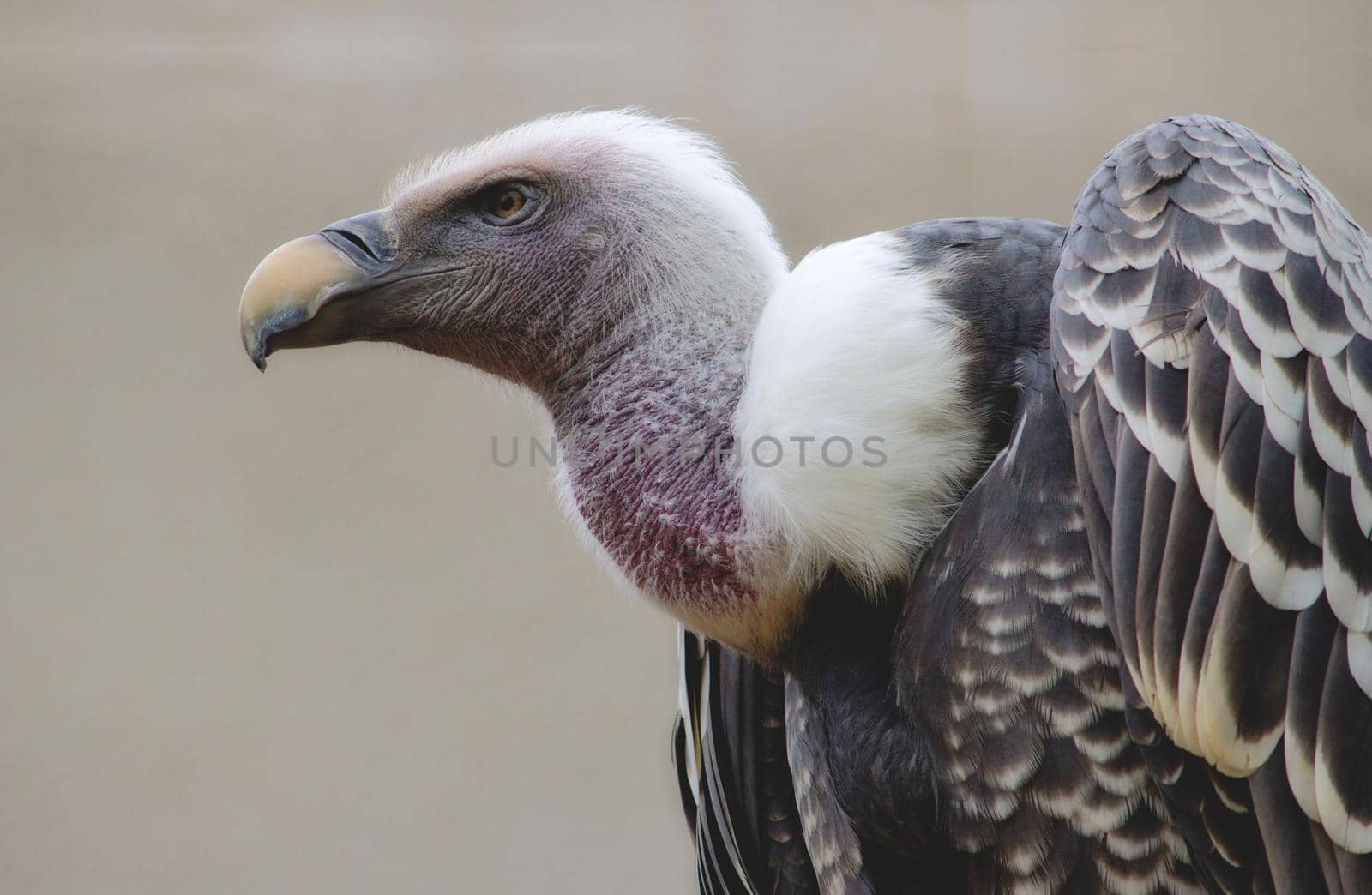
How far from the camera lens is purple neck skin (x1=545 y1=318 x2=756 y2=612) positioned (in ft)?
5.97

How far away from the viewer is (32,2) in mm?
5066

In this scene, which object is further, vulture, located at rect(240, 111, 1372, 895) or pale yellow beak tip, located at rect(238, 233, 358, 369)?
pale yellow beak tip, located at rect(238, 233, 358, 369)

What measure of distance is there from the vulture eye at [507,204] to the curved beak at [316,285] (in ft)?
0.50

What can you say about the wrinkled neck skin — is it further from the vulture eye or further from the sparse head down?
the vulture eye

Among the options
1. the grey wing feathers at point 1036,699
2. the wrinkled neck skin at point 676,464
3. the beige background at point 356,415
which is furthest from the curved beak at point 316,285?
the beige background at point 356,415

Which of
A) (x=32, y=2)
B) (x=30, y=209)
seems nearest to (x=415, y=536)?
(x=30, y=209)

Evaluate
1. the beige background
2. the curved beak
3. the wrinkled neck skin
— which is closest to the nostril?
the curved beak

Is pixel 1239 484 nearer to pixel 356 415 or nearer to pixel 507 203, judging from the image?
pixel 507 203

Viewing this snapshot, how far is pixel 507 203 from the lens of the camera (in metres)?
2.19

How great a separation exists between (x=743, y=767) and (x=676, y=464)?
0.67 m

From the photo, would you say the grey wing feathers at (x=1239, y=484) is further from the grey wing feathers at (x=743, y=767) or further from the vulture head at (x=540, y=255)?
the grey wing feathers at (x=743, y=767)

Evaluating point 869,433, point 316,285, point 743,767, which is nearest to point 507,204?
point 316,285

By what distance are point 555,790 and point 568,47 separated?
262cm

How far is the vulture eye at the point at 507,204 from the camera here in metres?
2.17
